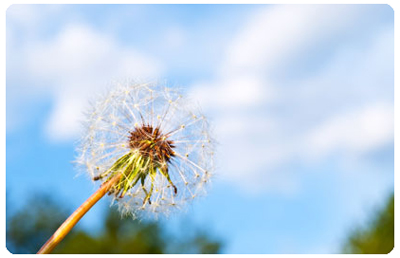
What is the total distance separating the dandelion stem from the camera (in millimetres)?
3512

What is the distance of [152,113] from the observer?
4.91 meters

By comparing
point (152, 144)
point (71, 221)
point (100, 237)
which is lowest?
point (71, 221)

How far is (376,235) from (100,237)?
74.1ft

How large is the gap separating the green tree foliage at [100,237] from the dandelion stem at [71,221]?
33780mm

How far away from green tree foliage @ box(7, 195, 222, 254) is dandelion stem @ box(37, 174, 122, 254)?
1330 inches

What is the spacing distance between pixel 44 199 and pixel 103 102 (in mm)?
37670

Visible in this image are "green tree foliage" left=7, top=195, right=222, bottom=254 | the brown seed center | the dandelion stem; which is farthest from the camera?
"green tree foliage" left=7, top=195, right=222, bottom=254

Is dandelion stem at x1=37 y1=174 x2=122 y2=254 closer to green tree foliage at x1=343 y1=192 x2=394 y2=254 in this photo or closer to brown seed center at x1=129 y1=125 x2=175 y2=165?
brown seed center at x1=129 y1=125 x2=175 y2=165

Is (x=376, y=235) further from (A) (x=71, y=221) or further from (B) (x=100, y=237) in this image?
(A) (x=71, y=221)

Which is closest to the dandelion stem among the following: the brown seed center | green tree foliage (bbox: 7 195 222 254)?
the brown seed center

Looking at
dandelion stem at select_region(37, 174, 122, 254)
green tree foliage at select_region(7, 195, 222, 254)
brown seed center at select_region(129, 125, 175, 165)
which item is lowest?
dandelion stem at select_region(37, 174, 122, 254)

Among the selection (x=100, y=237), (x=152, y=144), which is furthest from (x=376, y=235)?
(x=152, y=144)

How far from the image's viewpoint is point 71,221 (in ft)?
12.0

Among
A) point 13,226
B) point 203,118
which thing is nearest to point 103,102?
point 203,118
